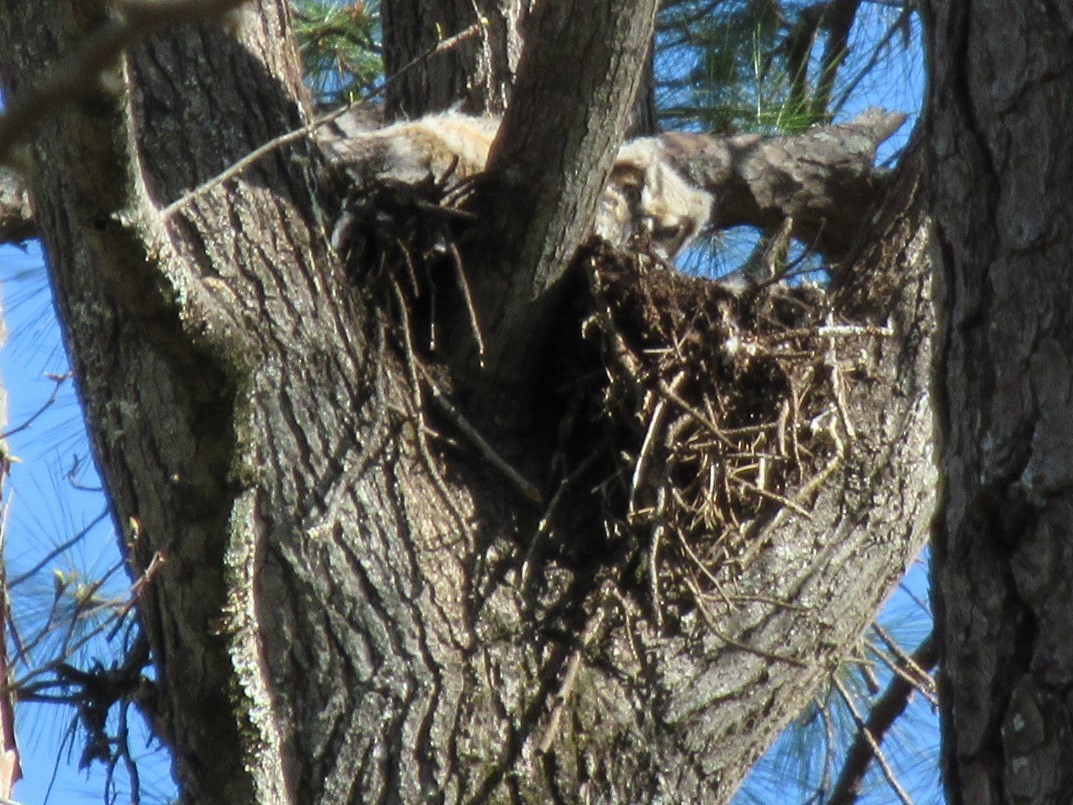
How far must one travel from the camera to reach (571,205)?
7.29 ft

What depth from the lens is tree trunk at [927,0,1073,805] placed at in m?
1.07

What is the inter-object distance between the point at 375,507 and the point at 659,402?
1.69 ft

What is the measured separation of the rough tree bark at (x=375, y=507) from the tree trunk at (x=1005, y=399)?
924 mm

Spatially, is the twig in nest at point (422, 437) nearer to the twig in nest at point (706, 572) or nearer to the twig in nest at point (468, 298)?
the twig in nest at point (468, 298)

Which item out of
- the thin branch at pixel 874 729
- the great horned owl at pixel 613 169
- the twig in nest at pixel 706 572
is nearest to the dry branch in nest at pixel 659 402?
the twig in nest at pixel 706 572

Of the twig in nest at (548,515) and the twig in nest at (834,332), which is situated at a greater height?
the twig in nest at (834,332)

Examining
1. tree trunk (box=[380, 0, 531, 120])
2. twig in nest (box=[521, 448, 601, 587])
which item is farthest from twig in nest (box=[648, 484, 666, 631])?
tree trunk (box=[380, 0, 531, 120])

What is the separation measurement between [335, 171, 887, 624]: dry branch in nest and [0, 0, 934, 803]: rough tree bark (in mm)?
39

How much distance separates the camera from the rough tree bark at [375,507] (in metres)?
1.92

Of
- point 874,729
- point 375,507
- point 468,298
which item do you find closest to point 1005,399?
point 375,507

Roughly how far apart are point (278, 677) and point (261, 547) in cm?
19

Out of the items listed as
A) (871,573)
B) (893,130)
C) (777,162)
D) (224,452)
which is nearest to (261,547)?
(224,452)

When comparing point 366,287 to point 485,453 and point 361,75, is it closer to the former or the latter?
point 485,453

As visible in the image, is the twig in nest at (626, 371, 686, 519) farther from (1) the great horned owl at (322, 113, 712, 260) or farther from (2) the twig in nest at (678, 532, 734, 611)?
(1) the great horned owl at (322, 113, 712, 260)
